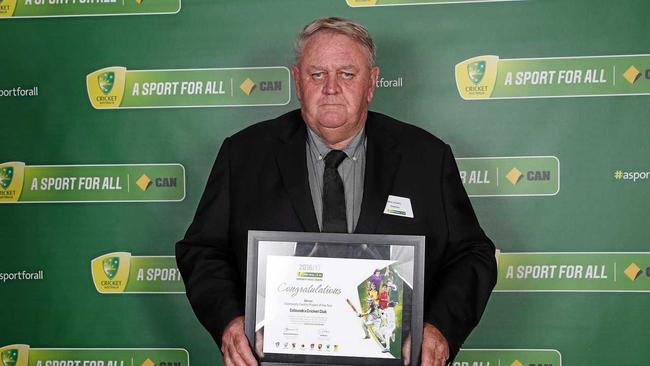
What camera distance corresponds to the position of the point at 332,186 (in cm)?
223

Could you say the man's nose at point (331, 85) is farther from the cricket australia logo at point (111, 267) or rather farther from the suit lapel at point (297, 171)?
the cricket australia logo at point (111, 267)

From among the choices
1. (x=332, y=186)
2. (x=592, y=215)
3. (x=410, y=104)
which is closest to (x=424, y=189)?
(x=332, y=186)

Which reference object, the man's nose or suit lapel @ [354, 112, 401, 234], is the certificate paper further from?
the man's nose

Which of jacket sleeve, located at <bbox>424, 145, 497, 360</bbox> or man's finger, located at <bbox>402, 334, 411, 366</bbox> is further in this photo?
jacket sleeve, located at <bbox>424, 145, 497, 360</bbox>

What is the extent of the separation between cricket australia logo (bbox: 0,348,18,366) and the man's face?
6.22 feet

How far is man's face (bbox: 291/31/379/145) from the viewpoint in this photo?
217 cm

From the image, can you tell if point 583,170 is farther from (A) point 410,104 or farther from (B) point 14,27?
(B) point 14,27

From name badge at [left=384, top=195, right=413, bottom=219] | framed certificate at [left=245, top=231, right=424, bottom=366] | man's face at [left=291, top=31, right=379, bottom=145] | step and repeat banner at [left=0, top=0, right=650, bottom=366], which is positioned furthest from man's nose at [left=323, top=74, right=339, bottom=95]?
step and repeat banner at [left=0, top=0, right=650, bottom=366]

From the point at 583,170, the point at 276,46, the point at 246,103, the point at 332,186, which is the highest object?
the point at 276,46

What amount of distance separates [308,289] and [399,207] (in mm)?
457

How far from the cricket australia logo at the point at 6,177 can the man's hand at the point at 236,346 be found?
5.52 ft

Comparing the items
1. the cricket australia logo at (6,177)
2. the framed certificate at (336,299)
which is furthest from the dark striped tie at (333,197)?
→ the cricket australia logo at (6,177)

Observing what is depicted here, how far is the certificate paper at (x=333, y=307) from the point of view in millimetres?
1890

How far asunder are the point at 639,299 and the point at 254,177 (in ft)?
5.58
